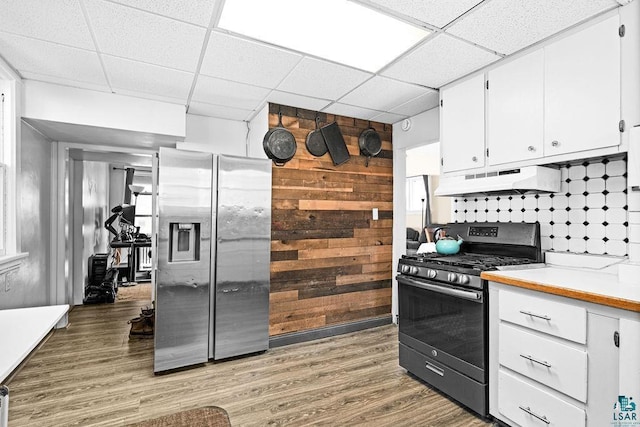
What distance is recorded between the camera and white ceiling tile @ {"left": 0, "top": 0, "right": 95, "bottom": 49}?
1.77m

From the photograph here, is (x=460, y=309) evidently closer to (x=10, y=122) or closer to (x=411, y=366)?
(x=411, y=366)

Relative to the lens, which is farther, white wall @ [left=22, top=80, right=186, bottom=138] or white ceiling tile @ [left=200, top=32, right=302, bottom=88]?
white wall @ [left=22, top=80, right=186, bottom=138]

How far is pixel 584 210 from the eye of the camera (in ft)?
6.98

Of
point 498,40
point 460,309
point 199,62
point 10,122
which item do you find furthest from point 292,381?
point 10,122

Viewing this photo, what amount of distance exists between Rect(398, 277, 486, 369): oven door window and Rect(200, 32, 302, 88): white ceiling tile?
1942 mm

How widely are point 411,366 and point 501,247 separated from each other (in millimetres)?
1177

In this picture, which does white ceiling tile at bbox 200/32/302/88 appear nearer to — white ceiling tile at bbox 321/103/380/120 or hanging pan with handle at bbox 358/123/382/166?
white ceiling tile at bbox 321/103/380/120

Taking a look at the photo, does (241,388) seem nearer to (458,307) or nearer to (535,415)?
(458,307)

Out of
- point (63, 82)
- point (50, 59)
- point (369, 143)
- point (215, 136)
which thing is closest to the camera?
point (50, 59)

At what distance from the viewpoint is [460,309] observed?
2.09 metres

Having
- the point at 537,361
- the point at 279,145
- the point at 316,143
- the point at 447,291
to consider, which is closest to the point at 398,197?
the point at 316,143

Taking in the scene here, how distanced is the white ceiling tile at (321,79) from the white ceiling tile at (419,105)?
0.69 meters

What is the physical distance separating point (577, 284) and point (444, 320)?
0.82 meters

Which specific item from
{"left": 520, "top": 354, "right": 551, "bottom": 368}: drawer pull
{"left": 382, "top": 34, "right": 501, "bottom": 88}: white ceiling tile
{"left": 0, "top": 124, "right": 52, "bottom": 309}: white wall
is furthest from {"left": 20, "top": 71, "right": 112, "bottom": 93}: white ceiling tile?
{"left": 520, "top": 354, "right": 551, "bottom": 368}: drawer pull
